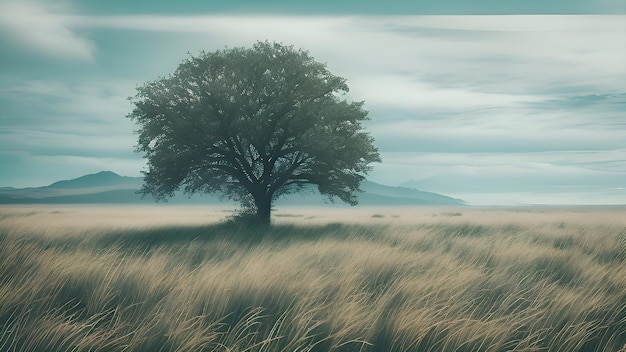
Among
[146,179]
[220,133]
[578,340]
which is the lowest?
[578,340]

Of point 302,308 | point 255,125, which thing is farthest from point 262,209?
point 302,308

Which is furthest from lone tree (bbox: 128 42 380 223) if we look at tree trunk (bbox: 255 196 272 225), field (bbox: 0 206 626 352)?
field (bbox: 0 206 626 352)

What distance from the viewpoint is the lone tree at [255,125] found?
29109mm

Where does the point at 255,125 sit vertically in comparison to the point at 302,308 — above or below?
above

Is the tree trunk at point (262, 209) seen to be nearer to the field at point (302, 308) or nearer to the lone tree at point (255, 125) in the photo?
the lone tree at point (255, 125)

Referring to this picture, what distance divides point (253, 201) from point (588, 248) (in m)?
20.8

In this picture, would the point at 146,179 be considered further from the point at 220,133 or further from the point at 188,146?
the point at 220,133

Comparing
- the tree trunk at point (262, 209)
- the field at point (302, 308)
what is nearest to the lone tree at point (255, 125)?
the tree trunk at point (262, 209)

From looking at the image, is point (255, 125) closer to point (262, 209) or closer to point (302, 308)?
point (262, 209)

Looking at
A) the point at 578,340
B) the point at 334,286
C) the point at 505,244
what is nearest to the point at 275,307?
the point at 334,286

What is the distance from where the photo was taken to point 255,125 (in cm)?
2864

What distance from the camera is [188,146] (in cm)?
2997

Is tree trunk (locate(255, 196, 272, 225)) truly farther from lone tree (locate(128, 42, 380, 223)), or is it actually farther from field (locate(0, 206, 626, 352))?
field (locate(0, 206, 626, 352))

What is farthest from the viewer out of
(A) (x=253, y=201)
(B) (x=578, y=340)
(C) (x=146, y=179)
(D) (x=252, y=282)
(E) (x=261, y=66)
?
(A) (x=253, y=201)
